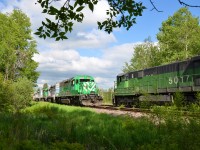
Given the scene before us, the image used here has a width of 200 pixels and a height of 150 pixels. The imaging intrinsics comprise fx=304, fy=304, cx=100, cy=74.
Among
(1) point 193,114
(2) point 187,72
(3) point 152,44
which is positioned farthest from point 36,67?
(1) point 193,114

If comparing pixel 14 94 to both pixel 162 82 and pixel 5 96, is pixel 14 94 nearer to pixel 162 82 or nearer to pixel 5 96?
pixel 5 96

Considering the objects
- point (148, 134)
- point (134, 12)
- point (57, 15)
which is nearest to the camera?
point (57, 15)

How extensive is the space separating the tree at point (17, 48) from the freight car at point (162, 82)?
21290 mm

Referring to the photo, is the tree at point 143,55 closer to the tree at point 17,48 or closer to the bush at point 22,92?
the tree at point 17,48

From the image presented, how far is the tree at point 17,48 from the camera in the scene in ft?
153

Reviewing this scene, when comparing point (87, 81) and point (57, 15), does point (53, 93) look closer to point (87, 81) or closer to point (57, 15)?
point (87, 81)

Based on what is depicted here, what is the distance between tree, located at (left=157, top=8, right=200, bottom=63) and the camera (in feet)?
163

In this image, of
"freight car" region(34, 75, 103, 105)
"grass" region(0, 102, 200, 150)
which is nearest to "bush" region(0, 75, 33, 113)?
"freight car" region(34, 75, 103, 105)

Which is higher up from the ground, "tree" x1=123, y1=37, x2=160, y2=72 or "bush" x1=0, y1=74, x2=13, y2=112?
"tree" x1=123, y1=37, x2=160, y2=72

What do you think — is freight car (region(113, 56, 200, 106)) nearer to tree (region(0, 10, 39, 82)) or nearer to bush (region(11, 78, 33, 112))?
bush (region(11, 78, 33, 112))

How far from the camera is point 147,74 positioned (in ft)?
89.2

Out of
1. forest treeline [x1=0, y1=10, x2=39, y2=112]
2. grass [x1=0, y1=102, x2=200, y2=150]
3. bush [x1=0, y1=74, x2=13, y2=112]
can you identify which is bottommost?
grass [x1=0, y1=102, x2=200, y2=150]

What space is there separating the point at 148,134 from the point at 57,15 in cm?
498

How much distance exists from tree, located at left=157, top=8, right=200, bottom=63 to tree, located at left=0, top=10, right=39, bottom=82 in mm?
23345
